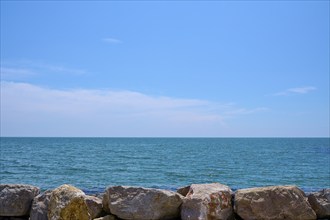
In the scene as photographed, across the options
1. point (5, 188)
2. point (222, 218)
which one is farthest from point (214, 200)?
point (5, 188)

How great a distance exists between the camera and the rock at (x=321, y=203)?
21.1 ft

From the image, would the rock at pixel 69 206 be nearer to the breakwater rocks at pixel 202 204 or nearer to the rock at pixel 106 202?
the breakwater rocks at pixel 202 204

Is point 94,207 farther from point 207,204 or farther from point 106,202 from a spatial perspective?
point 207,204

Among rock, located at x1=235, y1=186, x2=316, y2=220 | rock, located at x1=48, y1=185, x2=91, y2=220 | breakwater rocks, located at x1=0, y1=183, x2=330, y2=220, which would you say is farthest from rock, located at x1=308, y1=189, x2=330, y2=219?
rock, located at x1=48, y1=185, x2=91, y2=220

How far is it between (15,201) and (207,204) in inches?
126

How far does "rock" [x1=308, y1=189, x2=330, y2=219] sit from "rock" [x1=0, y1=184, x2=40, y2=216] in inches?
184

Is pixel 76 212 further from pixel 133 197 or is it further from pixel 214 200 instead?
pixel 214 200

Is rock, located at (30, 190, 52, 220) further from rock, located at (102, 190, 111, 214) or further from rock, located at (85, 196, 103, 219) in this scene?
rock, located at (102, 190, 111, 214)

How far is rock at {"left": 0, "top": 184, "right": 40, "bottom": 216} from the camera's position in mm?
6672

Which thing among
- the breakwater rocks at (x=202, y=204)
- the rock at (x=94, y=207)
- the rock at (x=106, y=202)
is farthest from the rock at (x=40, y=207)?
the rock at (x=106, y=202)

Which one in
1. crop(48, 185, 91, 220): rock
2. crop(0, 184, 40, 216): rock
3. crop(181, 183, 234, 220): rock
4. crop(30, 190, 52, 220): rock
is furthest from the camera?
crop(0, 184, 40, 216): rock

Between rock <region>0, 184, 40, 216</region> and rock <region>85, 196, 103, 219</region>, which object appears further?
rock <region>0, 184, 40, 216</region>

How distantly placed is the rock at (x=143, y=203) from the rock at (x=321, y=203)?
85.8 inches

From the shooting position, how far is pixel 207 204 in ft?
20.0
